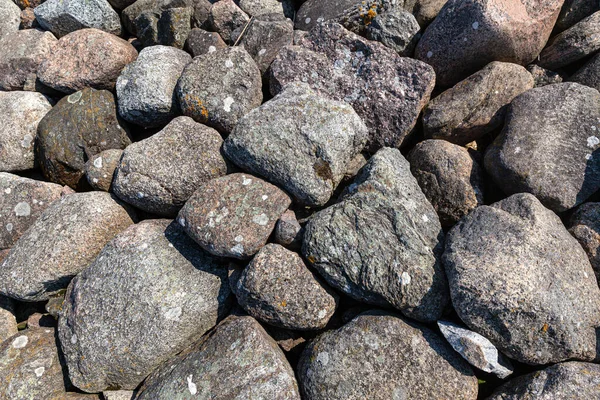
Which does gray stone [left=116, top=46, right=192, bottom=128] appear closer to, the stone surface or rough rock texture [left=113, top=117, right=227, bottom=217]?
the stone surface

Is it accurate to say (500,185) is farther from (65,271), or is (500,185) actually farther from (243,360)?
(65,271)

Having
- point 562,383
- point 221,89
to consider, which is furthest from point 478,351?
point 221,89

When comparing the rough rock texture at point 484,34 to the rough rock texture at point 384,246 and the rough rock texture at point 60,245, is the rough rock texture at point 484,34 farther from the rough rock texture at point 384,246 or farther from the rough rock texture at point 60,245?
the rough rock texture at point 60,245

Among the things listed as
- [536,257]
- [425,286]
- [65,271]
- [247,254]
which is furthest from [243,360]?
[536,257]

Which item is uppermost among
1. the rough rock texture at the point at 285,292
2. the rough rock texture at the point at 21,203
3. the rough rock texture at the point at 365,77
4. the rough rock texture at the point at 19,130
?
the rough rock texture at the point at 365,77

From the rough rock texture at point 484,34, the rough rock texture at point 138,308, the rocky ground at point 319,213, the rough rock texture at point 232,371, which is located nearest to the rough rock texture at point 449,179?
the rocky ground at point 319,213

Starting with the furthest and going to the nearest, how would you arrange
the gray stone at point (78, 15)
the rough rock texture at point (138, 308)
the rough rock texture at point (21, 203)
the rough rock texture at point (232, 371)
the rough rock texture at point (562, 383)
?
1. the gray stone at point (78, 15)
2. the rough rock texture at point (21, 203)
3. the rough rock texture at point (138, 308)
4. the rough rock texture at point (232, 371)
5. the rough rock texture at point (562, 383)

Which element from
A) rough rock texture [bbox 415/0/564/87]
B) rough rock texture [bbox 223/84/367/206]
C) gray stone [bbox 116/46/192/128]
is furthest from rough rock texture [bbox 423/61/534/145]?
gray stone [bbox 116/46/192/128]
